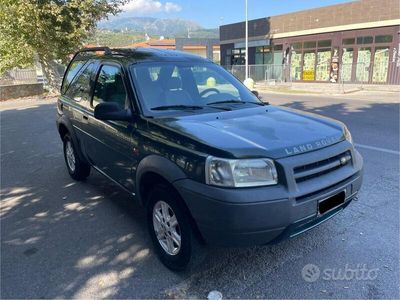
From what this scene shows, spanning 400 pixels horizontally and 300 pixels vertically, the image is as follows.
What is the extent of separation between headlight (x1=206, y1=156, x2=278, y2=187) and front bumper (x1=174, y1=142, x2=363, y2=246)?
50 millimetres

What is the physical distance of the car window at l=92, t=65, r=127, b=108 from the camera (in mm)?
3678

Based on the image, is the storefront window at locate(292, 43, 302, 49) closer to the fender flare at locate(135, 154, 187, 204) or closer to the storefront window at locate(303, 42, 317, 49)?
the storefront window at locate(303, 42, 317, 49)

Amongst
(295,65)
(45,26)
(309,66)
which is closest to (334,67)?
(309,66)

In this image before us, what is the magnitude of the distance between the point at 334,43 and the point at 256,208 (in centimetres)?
2405

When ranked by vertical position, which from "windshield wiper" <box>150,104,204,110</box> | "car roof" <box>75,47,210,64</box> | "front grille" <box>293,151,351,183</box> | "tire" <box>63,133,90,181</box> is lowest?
"tire" <box>63,133,90,181</box>

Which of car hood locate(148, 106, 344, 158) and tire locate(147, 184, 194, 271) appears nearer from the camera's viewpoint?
car hood locate(148, 106, 344, 158)

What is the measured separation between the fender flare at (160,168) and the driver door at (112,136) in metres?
A: 0.21

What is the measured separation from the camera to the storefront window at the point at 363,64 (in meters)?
21.7

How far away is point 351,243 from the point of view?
136 inches

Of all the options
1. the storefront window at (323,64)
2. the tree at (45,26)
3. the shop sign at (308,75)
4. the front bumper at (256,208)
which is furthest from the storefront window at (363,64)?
the front bumper at (256,208)

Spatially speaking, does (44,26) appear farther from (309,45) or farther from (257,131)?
(257,131)

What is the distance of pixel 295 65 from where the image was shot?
2712 cm

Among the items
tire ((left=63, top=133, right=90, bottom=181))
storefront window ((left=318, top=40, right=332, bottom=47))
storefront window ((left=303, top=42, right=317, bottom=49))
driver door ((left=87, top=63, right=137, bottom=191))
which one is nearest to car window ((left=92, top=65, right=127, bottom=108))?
driver door ((left=87, top=63, right=137, bottom=191))

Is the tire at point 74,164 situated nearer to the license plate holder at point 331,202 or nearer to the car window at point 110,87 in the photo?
the car window at point 110,87
